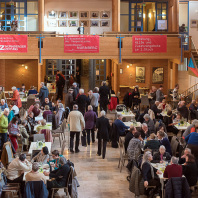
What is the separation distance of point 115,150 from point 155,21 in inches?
517

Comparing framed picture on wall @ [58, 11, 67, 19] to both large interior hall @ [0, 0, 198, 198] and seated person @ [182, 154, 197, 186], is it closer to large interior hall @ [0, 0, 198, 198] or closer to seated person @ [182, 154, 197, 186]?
large interior hall @ [0, 0, 198, 198]

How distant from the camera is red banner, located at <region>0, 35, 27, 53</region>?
21281 millimetres

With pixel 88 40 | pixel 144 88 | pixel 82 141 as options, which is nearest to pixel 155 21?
pixel 144 88

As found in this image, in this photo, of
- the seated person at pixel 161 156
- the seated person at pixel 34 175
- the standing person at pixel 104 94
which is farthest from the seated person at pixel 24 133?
the standing person at pixel 104 94

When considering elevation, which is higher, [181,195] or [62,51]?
[62,51]

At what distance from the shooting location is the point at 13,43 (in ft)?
70.0

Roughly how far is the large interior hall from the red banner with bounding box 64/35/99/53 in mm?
45

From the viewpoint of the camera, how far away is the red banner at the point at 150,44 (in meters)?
21.5

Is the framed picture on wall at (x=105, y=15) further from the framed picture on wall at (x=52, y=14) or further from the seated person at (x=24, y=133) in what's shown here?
the seated person at (x=24, y=133)

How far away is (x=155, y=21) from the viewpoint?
26.3 metres

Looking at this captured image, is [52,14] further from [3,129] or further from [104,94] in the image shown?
[3,129]

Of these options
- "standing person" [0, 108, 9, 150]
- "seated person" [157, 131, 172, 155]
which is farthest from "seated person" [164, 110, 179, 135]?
"standing person" [0, 108, 9, 150]

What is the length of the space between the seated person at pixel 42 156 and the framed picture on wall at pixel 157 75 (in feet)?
49.5

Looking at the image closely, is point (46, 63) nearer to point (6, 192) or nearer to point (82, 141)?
point (82, 141)
